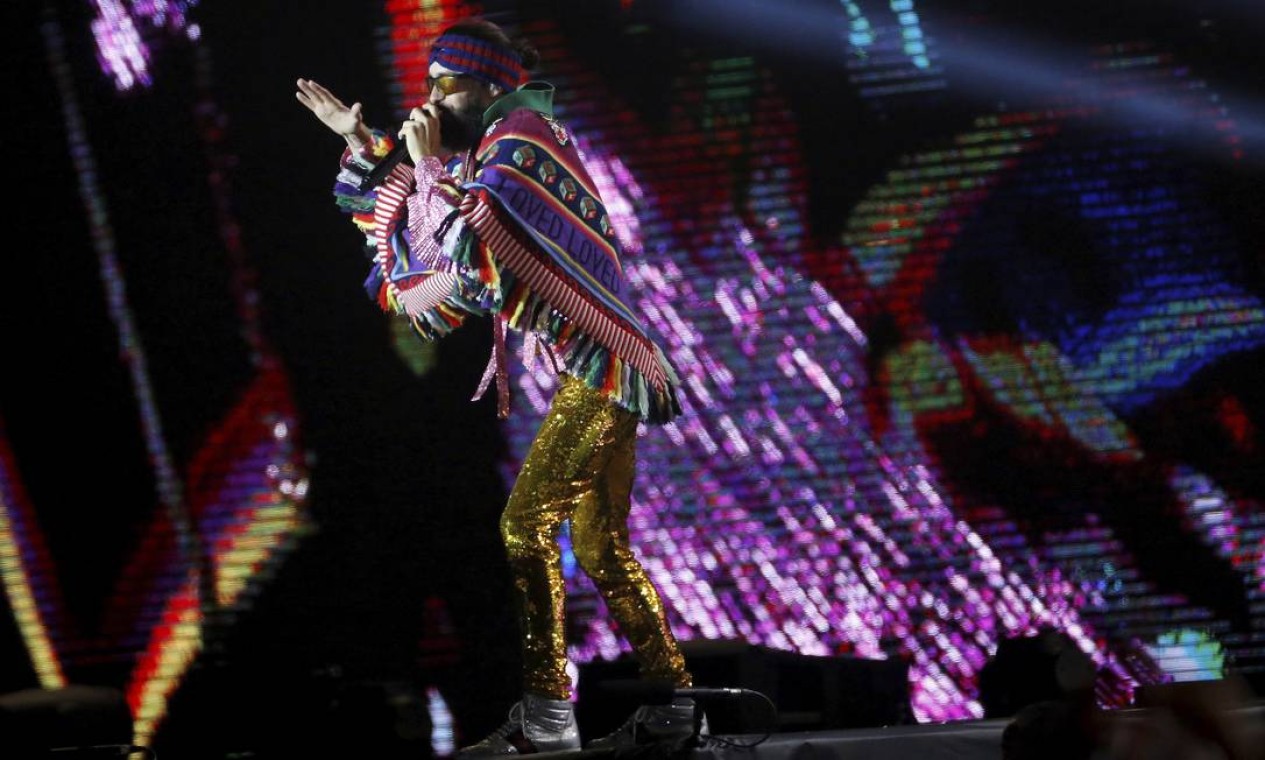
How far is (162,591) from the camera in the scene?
180 inches

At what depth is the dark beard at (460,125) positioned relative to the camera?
3484 mm

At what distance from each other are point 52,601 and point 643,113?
2.43 metres

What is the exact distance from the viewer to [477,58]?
11.3 ft

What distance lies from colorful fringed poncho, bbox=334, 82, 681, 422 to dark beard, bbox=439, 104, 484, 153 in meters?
0.07

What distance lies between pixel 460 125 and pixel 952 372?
172cm

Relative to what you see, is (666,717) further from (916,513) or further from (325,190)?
(325,190)

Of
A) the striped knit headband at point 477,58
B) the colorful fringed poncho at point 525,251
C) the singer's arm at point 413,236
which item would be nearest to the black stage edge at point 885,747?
the colorful fringed poncho at point 525,251

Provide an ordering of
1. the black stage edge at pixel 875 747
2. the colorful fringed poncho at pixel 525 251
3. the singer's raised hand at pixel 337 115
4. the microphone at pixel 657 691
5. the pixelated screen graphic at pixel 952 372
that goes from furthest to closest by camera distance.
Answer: the pixelated screen graphic at pixel 952 372 < the singer's raised hand at pixel 337 115 < the microphone at pixel 657 691 < the colorful fringed poncho at pixel 525 251 < the black stage edge at pixel 875 747

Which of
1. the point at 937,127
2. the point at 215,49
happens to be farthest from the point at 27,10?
the point at 937,127

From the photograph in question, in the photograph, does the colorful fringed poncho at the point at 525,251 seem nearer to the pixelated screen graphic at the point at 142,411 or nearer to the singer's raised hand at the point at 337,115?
the singer's raised hand at the point at 337,115

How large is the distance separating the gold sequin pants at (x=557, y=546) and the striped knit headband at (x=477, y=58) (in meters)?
0.75

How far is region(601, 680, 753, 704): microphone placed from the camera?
130 inches

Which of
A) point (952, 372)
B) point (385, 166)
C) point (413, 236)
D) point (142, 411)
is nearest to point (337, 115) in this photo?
point (385, 166)

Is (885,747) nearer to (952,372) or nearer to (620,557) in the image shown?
(620,557)
